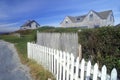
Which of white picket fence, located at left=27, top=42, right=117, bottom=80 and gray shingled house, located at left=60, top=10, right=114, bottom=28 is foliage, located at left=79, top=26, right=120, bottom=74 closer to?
white picket fence, located at left=27, top=42, right=117, bottom=80

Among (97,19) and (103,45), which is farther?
(97,19)

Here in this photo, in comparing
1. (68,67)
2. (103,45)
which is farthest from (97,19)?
(68,67)

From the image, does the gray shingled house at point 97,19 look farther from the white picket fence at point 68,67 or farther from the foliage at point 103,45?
the foliage at point 103,45

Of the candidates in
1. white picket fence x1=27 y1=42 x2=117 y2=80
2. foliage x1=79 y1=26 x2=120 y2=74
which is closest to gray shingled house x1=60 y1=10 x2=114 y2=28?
white picket fence x1=27 y1=42 x2=117 y2=80

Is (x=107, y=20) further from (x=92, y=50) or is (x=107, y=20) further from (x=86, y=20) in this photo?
(x=92, y=50)

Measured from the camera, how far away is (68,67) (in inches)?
237

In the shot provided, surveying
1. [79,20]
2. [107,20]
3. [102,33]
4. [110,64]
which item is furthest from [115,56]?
[79,20]

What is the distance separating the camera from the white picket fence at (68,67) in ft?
13.7

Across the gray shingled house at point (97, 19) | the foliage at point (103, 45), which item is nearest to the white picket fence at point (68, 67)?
the foliage at point (103, 45)

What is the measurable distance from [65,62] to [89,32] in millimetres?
2426

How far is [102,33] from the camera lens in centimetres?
739

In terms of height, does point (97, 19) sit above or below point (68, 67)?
above

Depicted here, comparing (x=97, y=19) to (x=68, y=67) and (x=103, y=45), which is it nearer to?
(x=103, y=45)

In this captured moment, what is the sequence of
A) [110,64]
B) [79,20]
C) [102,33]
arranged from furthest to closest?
[79,20] → [102,33] → [110,64]
